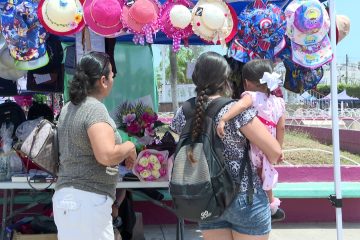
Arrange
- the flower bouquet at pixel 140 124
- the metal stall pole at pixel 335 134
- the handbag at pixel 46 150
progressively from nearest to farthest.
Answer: the handbag at pixel 46 150 < the metal stall pole at pixel 335 134 < the flower bouquet at pixel 140 124

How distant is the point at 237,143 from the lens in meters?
2.28

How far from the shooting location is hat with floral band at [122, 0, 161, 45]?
326cm

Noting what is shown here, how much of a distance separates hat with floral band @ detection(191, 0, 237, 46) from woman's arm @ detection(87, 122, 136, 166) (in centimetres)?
138

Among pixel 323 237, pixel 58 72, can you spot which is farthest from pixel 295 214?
pixel 58 72

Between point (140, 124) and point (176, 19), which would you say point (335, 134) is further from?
point (140, 124)

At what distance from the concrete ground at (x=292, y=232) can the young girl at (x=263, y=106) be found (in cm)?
215

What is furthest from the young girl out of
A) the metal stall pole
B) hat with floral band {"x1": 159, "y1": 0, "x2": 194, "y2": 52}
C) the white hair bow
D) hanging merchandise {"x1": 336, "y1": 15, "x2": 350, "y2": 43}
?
hanging merchandise {"x1": 336, "y1": 15, "x2": 350, "y2": 43}

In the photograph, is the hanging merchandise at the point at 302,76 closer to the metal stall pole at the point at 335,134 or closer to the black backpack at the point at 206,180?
the metal stall pole at the point at 335,134

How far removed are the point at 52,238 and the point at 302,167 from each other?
3.31m

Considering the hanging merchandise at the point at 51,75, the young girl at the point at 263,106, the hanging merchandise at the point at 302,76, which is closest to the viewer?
the young girl at the point at 263,106

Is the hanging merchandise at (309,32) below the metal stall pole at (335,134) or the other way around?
the other way around

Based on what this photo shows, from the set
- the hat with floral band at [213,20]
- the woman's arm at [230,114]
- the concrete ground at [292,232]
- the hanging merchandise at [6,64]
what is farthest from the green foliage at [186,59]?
the concrete ground at [292,232]

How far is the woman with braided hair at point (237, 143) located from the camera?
7.38 feet

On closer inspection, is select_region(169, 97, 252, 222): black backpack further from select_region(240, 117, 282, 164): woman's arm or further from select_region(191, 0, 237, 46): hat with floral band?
select_region(191, 0, 237, 46): hat with floral band
